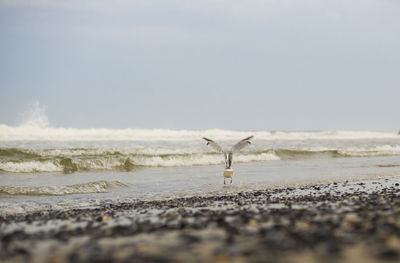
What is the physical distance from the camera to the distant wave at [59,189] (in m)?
15.0

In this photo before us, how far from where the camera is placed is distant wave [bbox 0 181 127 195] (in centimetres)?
1498

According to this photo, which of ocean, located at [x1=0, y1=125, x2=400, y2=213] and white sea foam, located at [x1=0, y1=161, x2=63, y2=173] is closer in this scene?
ocean, located at [x1=0, y1=125, x2=400, y2=213]

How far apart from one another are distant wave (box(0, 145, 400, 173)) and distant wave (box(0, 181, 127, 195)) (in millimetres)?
6968

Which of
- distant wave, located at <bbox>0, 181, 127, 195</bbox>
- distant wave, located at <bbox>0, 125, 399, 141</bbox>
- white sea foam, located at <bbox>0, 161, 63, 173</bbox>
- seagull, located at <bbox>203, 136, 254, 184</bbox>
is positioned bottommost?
distant wave, located at <bbox>0, 181, 127, 195</bbox>

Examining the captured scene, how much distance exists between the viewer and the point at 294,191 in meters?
13.6

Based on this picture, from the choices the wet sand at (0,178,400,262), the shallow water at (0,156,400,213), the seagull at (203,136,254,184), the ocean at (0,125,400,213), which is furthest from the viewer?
the seagull at (203,136,254,184)

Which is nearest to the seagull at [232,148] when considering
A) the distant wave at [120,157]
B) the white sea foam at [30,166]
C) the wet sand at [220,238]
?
the wet sand at [220,238]

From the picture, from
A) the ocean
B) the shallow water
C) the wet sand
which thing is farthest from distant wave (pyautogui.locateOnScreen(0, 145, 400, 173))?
the wet sand

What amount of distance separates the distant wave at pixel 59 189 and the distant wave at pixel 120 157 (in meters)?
6.97

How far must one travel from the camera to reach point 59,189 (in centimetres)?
1558

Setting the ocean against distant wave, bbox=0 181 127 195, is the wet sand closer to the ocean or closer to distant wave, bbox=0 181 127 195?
the ocean

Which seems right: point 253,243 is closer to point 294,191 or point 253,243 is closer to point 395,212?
point 395,212

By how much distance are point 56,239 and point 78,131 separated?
49.3m

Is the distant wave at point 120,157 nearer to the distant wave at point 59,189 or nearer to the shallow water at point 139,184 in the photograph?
the shallow water at point 139,184
